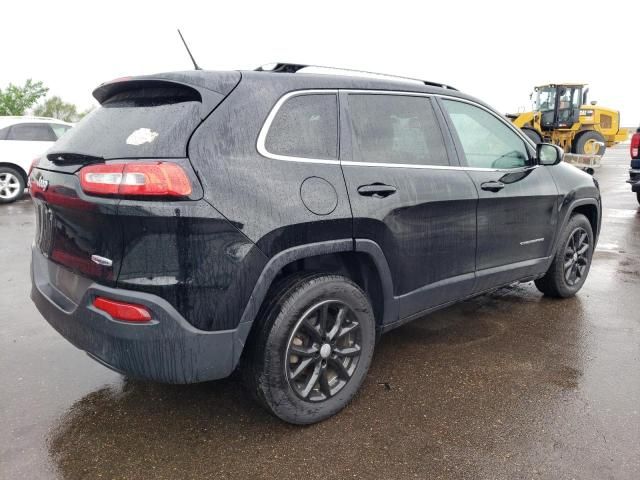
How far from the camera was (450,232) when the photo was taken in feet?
10.3

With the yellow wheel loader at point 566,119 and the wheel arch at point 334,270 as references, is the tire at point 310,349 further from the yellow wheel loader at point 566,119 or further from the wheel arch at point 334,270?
the yellow wheel loader at point 566,119

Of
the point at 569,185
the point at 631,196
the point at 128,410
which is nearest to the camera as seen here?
the point at 128,410

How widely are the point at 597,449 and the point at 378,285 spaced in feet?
4.30

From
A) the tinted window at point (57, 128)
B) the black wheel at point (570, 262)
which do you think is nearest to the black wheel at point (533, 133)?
the black wheel at point (570, 262)

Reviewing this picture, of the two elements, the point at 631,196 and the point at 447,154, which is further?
the point at 631,196

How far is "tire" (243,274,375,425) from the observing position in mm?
2357

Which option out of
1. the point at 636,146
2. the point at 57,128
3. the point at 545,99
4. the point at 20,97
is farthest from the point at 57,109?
the point at 636,146

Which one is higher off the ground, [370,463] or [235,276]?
[235,276]

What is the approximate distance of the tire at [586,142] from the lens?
1859 centimetres

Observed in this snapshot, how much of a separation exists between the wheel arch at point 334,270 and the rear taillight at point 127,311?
1.36 ft

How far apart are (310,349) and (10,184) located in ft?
33.0

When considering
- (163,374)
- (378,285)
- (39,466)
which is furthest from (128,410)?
(378,285)

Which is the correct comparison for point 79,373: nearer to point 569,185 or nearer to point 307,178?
point 307,178

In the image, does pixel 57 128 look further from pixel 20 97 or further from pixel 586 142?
pixel 20 97
